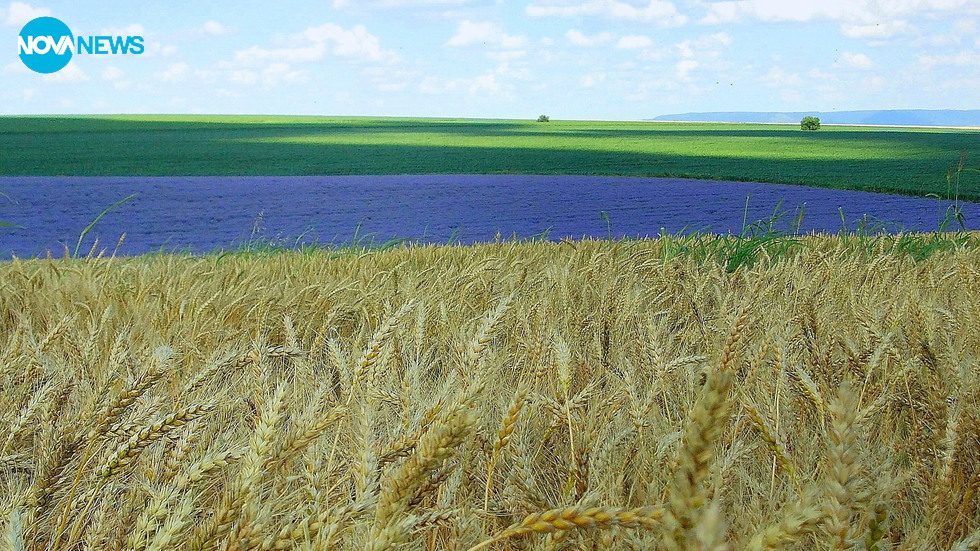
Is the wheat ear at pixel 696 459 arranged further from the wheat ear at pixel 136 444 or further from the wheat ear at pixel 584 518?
the wheat ear at pixel 136 444

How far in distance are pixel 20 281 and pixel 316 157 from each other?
73.8ft

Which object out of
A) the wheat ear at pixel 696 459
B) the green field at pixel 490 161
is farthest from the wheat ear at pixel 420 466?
the green field at pixel 490 161

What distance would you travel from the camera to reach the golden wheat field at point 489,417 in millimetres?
574

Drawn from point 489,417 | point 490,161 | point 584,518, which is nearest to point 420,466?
point 584,518

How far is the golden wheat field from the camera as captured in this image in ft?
1.88

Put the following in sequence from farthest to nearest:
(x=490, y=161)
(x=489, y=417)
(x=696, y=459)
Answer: (x=490, y=161) → (x=489, y=417) → (x=696, y=459)

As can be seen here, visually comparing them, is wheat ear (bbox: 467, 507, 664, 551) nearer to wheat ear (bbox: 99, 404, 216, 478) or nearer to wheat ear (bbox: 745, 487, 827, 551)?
wheat ear (bbox: 745, 487, 827, 551)

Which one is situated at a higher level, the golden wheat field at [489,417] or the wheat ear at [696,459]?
the wheat ear at [696,459]

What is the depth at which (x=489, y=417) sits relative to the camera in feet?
4.32

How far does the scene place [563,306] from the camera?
206 cm

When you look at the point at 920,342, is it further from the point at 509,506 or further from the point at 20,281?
the point at 20,281

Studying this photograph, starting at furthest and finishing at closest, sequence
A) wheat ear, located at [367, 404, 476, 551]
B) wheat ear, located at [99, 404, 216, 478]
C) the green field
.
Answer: the green field
wheat ear, located at [99, 404, 216, 478]
wheat ear, located at [367, 404, 476, 551]

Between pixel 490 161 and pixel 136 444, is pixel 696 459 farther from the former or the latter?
pixel 490 161

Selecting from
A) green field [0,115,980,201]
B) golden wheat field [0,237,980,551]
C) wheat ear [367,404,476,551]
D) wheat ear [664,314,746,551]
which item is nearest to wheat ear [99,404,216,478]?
golden wheat field [0,237,980,551]
